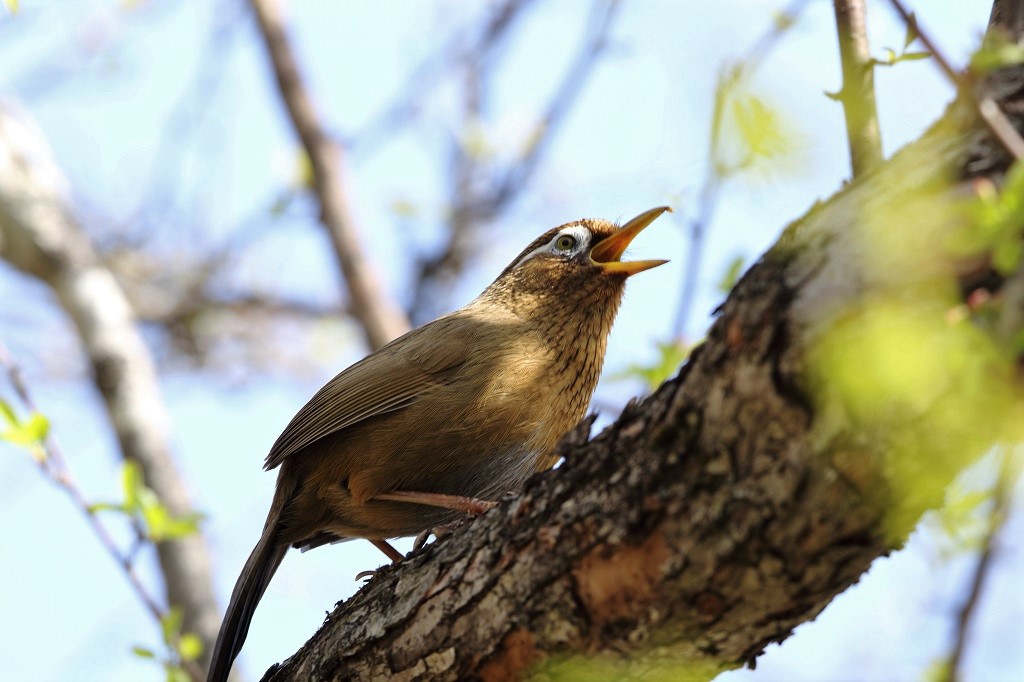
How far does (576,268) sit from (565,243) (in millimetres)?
260

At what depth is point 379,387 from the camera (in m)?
4.57

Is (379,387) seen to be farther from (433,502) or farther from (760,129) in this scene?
(760,129)

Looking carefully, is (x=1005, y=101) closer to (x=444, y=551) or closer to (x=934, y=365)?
(x=934, y=365)

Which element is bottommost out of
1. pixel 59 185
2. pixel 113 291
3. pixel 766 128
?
pixel 766 128

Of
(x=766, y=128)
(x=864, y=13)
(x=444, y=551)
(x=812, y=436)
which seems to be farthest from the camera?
(x=444, y=551)

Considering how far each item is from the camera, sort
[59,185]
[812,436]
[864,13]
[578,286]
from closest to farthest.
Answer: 1. [812,436]
2. [864,13]
3. [578,286]
4. [59,185]

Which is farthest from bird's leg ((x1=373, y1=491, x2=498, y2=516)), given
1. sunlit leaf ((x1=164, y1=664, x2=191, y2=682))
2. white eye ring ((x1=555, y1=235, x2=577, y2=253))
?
white eye ring ((x1=555, y1=235, x2=577, y2=253))

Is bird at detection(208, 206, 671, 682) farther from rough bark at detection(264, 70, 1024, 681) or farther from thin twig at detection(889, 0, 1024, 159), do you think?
thin twig at detection(889, 0, 1024, 159)

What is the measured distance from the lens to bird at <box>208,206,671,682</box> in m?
4.38

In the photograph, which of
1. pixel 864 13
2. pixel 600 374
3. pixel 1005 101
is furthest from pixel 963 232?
pixel 600 374

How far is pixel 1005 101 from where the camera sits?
2.21 m

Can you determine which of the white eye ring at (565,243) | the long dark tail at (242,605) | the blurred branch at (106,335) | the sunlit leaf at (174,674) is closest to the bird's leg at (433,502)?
the long dark tail at (242,605)

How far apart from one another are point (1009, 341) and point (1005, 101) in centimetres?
58

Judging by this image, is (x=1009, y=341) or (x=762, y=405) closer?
(x=1009, y=341)
